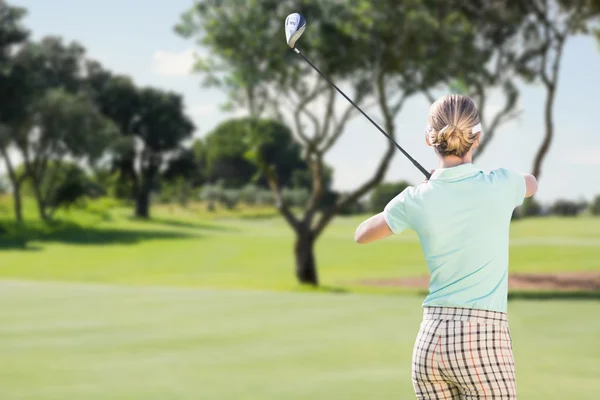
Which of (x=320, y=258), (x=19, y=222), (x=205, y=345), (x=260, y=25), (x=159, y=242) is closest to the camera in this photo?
(x=205, y=345)

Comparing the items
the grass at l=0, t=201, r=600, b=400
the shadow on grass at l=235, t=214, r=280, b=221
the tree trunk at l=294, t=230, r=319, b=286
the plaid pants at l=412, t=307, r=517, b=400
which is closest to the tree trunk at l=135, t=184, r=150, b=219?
the shadow on grass at l=235, t=214, r=280, b=221

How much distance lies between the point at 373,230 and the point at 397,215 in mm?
112

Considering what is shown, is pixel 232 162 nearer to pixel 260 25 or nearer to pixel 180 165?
pixel 180 165

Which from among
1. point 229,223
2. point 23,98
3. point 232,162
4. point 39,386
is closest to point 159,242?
point 23,98

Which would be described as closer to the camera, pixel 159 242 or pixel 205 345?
pixel 205 345

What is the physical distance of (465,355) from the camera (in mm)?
3664

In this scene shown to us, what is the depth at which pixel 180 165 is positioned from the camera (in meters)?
73.3

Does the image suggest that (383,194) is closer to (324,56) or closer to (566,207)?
(566,207)

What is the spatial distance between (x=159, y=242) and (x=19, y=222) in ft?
32.2

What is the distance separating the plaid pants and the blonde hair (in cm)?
64

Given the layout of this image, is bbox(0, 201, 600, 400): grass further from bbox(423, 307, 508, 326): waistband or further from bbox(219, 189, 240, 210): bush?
bbox(219, 189, 240, 210): bush

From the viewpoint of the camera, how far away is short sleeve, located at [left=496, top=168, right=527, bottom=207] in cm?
382

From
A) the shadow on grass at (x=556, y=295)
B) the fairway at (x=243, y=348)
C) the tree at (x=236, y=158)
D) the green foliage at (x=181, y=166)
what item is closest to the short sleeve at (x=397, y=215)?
the fairway at (x=243, y=348)

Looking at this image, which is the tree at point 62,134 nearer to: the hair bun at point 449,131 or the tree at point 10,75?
the tree at point 10,75
